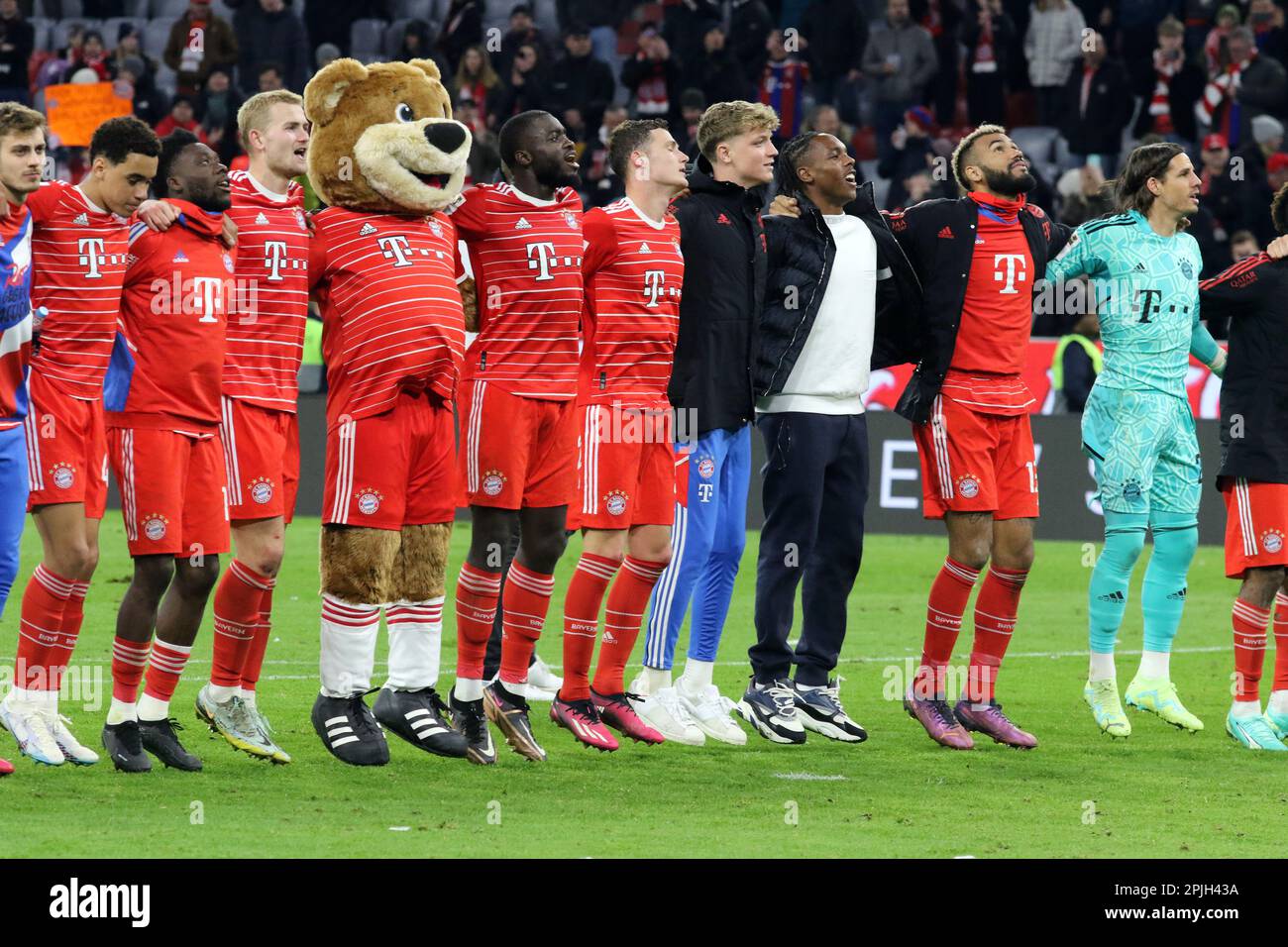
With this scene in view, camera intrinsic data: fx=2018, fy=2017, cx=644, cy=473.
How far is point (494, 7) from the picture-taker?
22.0 m

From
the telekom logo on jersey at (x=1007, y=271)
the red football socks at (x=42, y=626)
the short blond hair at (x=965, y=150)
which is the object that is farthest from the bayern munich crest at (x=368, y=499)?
the short blond hair at (x=965, y=150)

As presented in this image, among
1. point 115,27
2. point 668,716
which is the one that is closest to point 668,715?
point 668,716

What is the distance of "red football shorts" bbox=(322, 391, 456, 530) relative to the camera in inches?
268

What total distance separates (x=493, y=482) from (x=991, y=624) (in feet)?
7.10

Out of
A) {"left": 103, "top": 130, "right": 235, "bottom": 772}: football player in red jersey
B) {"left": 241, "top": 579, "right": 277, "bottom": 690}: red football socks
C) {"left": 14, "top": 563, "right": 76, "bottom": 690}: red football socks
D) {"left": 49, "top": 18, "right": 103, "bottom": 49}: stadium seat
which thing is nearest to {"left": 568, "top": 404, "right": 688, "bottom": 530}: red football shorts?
{"left": 241, "top": 579, "right": 277, "bottom": 690}: red football socks

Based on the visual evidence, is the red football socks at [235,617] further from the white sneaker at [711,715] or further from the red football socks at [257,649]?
the white sneaker at [711,715]

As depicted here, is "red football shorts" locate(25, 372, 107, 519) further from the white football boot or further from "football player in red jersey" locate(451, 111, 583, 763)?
the white football boot

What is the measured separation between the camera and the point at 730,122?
7820mm

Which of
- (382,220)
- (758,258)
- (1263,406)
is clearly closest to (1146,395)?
(1263,406)

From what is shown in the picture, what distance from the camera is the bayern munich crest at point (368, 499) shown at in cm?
680

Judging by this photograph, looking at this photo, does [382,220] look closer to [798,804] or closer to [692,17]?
[798,804]

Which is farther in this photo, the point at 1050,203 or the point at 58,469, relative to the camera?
the point at 1050,203

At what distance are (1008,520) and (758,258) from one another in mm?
1422

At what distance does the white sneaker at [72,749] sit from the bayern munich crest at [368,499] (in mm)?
1261
